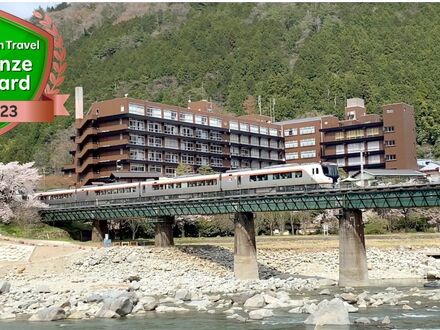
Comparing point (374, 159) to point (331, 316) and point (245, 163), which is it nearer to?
point (245, 163)

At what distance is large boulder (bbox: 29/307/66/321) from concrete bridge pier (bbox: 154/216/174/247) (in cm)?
3092

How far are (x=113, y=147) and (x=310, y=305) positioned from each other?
74.6 m

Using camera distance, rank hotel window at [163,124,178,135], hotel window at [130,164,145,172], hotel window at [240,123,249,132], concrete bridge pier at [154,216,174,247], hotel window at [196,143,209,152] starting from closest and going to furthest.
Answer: concrete bridge pier at [154,216,174,247]
hotel window at [130,164,145,172]
hotel window at [163,124,178,135]
hotel window at [196,143,209,152]
hotel window at [240,123,249,132]

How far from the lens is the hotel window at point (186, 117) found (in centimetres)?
11900

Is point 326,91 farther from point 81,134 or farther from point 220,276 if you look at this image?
point 220,276

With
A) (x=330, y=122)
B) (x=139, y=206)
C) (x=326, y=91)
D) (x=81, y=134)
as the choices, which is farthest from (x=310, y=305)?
(x=326, y=91)

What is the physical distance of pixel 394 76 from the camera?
576ft

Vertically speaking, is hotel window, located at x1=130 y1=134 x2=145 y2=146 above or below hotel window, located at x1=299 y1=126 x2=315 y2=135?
below

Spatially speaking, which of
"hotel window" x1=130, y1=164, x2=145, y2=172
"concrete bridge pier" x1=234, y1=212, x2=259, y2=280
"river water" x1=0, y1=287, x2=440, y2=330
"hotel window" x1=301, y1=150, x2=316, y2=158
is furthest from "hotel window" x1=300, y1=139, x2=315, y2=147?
"river water" x1=0, y1=287, x2=440, y2=330

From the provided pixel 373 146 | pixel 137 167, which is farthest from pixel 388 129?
pixel 137 167

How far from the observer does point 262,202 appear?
2297 inches

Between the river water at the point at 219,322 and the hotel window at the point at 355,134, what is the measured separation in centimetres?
8746

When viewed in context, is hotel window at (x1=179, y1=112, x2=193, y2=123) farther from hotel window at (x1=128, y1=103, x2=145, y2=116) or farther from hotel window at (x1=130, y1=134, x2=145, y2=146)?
hotel window at (x1=130, y1=134, x2=145, y2=146)

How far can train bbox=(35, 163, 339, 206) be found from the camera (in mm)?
60812
